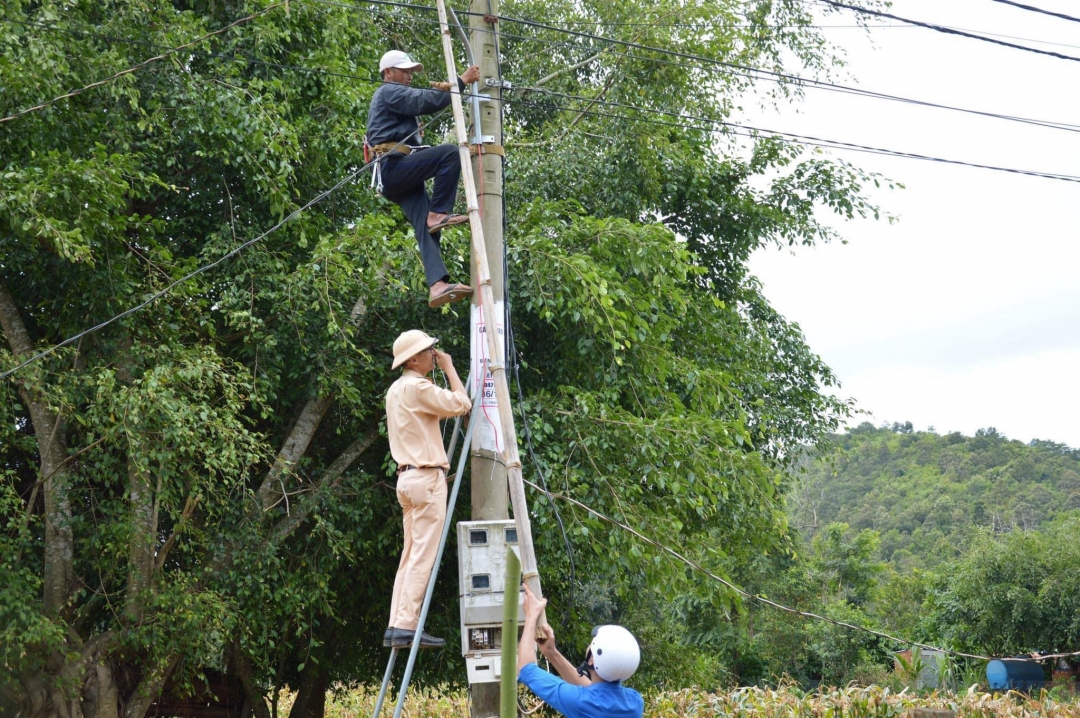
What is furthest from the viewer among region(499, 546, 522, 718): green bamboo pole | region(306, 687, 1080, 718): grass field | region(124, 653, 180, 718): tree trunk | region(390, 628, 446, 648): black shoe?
region(124, 653, 180, 718): tree trunk

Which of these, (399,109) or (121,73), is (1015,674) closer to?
(399,109)

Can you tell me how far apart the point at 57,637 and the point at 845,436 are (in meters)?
62.7

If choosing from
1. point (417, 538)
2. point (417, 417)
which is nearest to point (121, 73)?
point (417, 417)

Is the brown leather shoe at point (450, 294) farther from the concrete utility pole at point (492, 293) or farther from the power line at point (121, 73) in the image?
the power line at point (121, 73)

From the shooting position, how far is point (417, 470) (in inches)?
208

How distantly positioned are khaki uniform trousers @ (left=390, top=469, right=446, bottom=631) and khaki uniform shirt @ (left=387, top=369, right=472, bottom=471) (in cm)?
9

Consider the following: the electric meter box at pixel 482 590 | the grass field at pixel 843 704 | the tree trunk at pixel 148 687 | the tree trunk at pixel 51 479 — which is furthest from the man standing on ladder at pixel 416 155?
the tree trunk at pixel 148 687

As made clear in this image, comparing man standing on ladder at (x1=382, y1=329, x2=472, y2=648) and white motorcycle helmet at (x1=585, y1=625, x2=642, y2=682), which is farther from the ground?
man standing on ladder at (x1=382, y1=329, x2=472, y2=648)

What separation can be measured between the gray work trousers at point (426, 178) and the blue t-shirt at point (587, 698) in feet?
8.78

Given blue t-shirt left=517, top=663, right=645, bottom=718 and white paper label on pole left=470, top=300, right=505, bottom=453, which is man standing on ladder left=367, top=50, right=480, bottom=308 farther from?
blue t-shirt left=517, top=663, right=645, bottom=718

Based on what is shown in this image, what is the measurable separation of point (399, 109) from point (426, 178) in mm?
420

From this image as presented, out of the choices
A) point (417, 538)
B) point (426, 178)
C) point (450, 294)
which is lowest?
point (417, 538)

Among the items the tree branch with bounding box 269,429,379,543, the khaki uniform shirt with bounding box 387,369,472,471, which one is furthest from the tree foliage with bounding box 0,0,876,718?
the khaki uniform shirt with bounding box 387,369,472,471

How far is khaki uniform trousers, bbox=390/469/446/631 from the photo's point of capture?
204 inches
